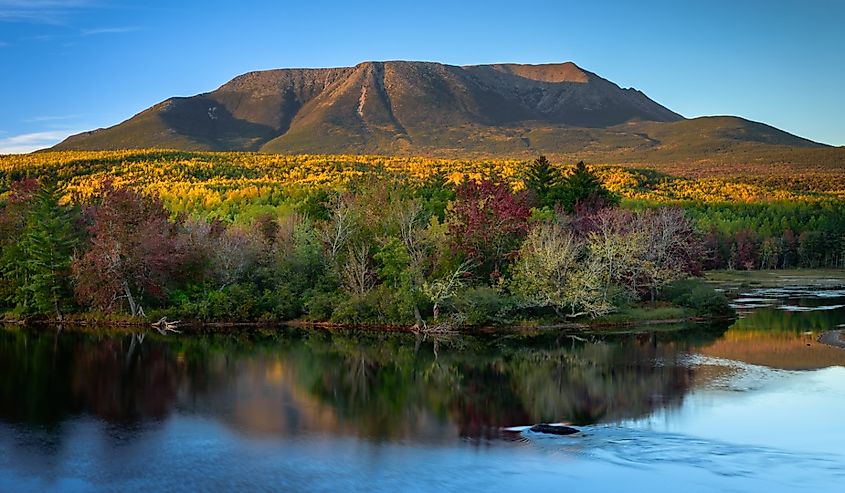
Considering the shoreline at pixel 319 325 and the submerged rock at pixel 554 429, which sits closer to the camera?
the submerged rock at pixel 554 429

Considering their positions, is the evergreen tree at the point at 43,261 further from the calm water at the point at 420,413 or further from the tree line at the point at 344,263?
the calm water at the point at 420,413

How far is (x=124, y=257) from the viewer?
54094 millimetres

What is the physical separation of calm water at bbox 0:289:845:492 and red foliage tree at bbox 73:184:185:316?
5897 millimetres

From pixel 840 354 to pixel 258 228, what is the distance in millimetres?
40742

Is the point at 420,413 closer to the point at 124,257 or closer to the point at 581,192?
the point at 124,257

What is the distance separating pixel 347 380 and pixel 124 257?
24079 mm

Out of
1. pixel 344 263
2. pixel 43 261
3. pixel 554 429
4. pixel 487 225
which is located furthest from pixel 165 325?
pixel 554 429

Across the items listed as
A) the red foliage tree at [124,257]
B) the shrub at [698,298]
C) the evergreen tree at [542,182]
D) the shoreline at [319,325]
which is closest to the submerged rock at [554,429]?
the shoreline at [319,325]

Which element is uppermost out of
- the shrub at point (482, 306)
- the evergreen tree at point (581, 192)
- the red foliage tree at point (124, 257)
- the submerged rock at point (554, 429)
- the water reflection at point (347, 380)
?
the evergreen tree at point (581, 192)

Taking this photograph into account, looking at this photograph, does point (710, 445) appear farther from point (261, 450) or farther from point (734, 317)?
point (734, 317)

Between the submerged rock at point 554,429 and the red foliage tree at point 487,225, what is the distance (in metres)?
27.1

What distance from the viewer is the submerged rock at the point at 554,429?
2700 centimetres

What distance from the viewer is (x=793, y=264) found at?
127250 millimetres

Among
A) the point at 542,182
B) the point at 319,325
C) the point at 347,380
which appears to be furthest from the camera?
the point at 542,182
